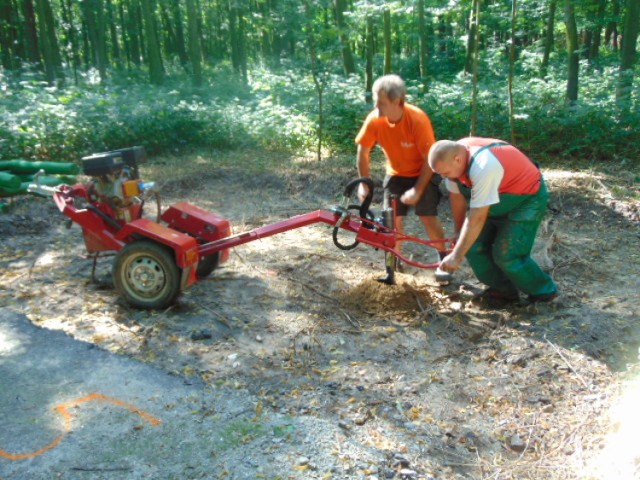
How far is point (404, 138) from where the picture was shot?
4863 millimetres

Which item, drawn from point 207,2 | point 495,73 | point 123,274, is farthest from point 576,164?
point 207,2

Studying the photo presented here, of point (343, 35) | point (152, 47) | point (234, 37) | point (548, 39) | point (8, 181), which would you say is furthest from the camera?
point (234, 37)

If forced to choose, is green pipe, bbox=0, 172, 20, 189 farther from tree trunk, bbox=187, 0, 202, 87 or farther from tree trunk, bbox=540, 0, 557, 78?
tree trunk, bbox=540, 0, 557, 78

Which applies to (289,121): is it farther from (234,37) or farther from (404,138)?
(234,37)

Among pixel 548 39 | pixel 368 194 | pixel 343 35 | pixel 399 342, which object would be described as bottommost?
pixel 399 342

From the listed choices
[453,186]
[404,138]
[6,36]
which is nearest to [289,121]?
[404,138]

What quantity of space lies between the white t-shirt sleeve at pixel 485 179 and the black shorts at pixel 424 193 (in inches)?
41.4

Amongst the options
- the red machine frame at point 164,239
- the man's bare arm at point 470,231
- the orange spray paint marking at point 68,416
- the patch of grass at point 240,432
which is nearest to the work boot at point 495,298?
the red machine frame at point 164,239

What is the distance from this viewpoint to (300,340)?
439 cm

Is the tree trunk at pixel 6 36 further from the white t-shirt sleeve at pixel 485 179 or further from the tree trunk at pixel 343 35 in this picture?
the white t-shirt sleeve at pixel 485 179

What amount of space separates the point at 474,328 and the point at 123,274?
9.87 feet

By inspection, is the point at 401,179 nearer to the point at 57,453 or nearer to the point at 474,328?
the point at 474,328

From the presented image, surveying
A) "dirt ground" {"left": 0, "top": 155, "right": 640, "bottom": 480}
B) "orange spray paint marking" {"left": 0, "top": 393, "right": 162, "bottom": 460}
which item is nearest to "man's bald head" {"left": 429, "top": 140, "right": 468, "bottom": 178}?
"dirt ground" {"left": 0, "top": 155, "right": 640, "bottom": 480}

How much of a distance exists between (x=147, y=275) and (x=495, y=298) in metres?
3.06
